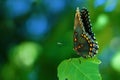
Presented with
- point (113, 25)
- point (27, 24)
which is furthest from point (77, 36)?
point (27, 24)

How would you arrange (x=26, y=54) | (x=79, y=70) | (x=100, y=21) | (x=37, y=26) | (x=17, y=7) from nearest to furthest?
(x=79, y=70) < (x=100, y=21) < (x=26, y=54) < (x=37, y=26) < (x=17, y=7)

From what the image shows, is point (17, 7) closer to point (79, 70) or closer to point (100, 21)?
point (100, 21)

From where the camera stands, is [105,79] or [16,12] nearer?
[105,79]

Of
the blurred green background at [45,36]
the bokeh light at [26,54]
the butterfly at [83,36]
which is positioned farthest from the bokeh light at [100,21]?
the butterfly at [83,36]

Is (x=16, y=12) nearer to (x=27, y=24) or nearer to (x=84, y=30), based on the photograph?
(x=27, y=24)

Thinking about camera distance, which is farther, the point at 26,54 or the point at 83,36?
the point at 26,54

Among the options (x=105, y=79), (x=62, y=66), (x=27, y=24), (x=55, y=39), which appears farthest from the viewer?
(x=27, y=24)

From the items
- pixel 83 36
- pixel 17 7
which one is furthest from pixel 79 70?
pixel 17 7
